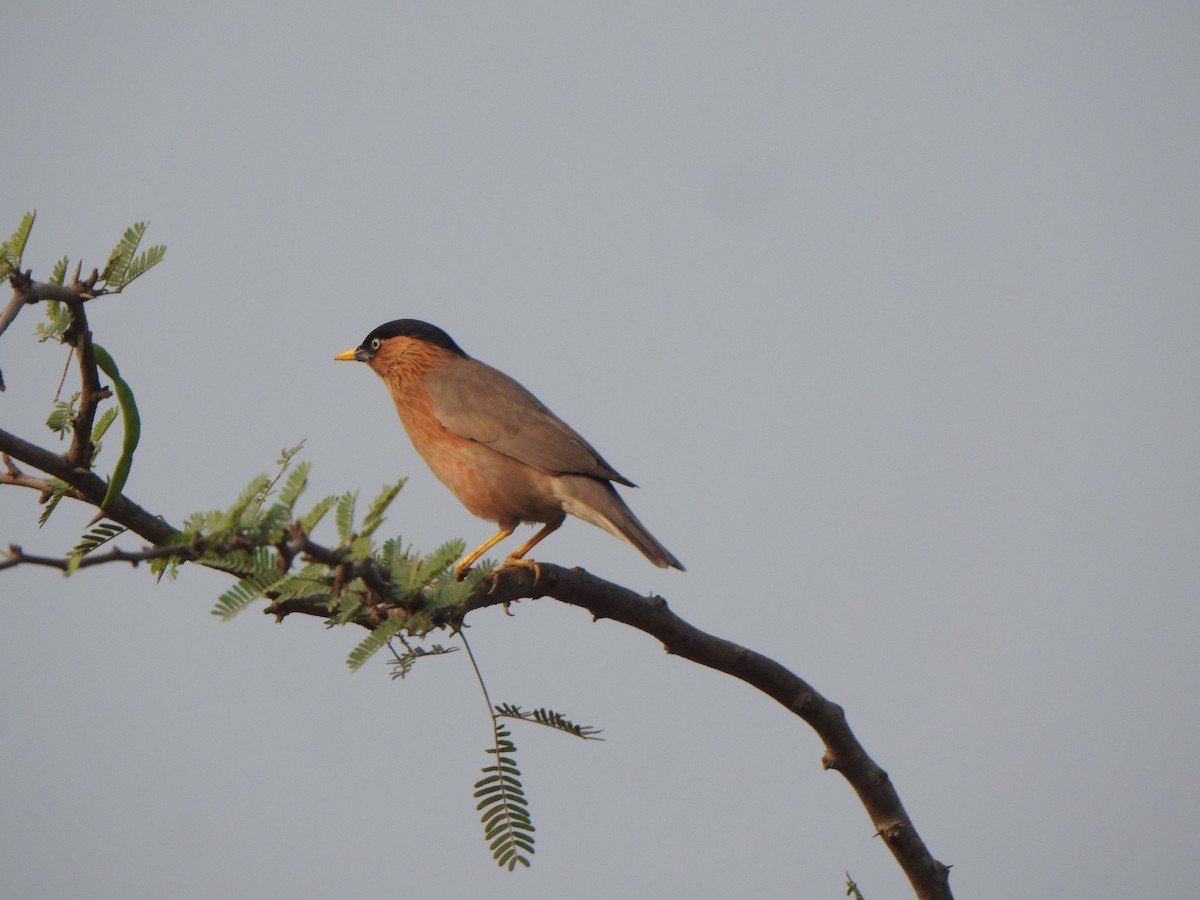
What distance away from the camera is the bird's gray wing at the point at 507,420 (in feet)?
21.9

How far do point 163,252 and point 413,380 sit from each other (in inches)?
186

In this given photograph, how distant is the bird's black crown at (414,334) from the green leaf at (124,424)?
543 centimetres

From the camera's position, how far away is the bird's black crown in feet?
28.0

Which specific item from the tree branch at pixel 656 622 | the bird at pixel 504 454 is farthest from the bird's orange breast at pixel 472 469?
the tree branch at pixel 656 622

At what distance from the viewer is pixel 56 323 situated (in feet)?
10.8

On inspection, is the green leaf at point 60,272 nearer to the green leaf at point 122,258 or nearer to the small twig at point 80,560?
the green leaf at point 122,258

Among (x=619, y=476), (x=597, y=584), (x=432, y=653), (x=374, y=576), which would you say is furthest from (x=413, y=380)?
(x=374, y=576)

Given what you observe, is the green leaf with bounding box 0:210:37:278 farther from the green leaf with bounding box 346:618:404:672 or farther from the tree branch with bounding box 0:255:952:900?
the green leaf with bounding box 346:618:404:672

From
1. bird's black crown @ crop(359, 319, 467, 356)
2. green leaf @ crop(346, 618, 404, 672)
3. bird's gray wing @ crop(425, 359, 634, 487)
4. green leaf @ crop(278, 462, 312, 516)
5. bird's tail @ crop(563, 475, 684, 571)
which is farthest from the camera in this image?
bird's black crown @ crop(359, 319, 467, 356)

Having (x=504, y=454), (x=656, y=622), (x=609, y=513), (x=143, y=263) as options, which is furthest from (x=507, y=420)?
(x=143, y=263)

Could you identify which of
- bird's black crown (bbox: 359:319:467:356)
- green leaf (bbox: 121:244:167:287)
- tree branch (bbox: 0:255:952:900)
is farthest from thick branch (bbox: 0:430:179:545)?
bird's black crown (bbox: 359:319:467:356)

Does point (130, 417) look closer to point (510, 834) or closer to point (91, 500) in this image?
point (91, 500)

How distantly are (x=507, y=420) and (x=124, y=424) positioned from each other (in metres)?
4.16

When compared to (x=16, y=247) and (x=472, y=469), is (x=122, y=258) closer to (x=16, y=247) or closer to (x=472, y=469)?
(x=16, y=247)
